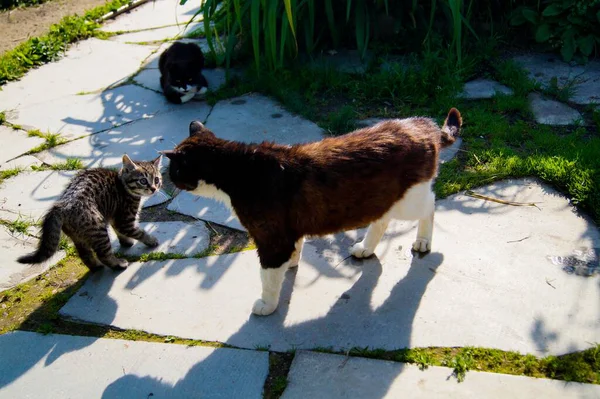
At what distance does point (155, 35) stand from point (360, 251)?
5166 mm

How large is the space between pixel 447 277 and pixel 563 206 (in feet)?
3.73

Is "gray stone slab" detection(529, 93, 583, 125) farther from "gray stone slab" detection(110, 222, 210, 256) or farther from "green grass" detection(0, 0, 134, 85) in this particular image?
"green grass" detection(0, 0, 134, 85)

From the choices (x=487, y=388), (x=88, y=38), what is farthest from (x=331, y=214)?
(x=88, y=38)

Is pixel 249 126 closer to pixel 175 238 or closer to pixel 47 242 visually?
pixel 175 238

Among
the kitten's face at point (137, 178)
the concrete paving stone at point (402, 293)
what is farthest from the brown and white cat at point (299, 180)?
the kitten's face at point (137, 178)

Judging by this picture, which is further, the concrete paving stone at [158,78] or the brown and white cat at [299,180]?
the concrete paving stone at [158,78]

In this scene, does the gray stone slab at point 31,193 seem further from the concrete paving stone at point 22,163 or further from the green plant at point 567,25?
the green plant at point 567,25

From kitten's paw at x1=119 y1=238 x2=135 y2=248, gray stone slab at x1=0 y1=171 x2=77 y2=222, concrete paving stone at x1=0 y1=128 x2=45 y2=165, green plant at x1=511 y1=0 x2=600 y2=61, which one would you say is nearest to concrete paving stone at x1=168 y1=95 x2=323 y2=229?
kitten's paw at x1=119 y1=238 x2=135 y2=248

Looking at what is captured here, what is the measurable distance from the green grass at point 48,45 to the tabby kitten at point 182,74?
183cm

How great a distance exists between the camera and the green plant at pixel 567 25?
5191 mm

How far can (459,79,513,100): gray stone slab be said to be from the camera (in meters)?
4.96

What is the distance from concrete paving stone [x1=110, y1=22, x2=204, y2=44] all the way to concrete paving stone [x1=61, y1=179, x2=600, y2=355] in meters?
4.50

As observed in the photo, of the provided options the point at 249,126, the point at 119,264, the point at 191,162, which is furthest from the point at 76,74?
the point at 191,162

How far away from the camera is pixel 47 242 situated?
3.08 meters
